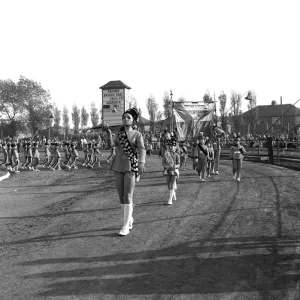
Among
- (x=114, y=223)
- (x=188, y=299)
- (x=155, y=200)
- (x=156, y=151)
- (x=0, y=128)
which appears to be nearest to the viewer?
(x=188, y=299)

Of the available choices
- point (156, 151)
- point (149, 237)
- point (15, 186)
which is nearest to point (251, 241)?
point (149, 237)

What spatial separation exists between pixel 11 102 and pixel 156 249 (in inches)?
2486

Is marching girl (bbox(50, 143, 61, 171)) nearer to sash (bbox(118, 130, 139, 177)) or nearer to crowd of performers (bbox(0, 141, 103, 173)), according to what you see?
crowd of performers (bbox(0, 141, 103, 173))

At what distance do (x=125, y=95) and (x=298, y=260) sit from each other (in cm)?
3805

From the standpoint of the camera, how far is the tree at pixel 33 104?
6266cm

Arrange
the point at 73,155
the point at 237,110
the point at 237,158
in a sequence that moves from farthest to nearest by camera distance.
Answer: the point at 237,110 < the point at 73,155 < the point at 237,158

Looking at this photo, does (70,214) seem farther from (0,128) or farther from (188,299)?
(0,128)

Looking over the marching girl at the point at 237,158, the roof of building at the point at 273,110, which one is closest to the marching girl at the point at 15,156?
the marching girl at the point at 237,158

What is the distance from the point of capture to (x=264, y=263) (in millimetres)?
5012

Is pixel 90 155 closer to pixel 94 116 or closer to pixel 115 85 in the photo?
pixel 115 85

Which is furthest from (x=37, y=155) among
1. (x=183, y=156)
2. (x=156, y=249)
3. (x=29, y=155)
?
(x=156, y=249)

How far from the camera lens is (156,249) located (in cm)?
564

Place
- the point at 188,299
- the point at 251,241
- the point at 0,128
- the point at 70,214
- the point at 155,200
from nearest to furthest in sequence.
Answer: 1. the point at 188,299
2. the point at 251,241
3. the point at 70,214
4. the point at 155,200
5. the point at 0,128

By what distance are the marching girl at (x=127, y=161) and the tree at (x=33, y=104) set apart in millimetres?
58942
